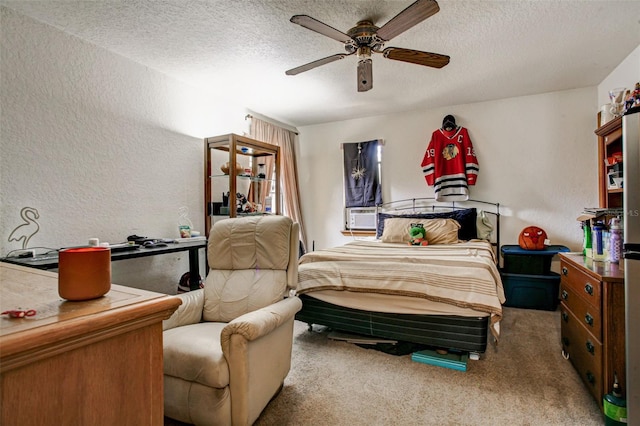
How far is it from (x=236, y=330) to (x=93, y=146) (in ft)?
7.00

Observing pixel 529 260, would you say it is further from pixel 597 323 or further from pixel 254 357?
pixel 254 357

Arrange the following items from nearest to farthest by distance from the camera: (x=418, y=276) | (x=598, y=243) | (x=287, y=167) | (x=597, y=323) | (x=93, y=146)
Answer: (x=597, y=323) < (x=598, y=243) < (x=418, y=276) < (x=93, y=146) < (x=287, y=167)

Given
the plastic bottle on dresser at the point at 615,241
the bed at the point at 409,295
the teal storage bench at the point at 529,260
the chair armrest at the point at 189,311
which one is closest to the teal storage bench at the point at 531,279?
the teal storage bench at the point at 529,260

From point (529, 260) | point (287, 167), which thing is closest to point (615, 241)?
point (529, 260)

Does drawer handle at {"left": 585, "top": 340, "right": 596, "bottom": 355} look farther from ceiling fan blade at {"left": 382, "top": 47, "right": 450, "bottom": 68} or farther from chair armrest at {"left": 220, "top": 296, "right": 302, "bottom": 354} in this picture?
ceiling fan blade at {"left": 382, "top": 47, "right": 450, "bottom": 68}

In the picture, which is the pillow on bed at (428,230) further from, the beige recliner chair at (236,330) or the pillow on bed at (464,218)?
the beige recliner chair at (236,330)

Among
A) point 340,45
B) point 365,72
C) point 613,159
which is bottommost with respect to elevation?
point 613,159

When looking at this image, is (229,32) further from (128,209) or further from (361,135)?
(361,135)

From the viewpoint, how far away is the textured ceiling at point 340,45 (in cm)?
211

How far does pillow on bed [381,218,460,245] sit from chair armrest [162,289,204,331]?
8.08ft

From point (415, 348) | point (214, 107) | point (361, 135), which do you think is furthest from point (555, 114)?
point (214, 107)

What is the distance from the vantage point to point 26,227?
2146 millimetres

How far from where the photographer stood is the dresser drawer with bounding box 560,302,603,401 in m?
1.58

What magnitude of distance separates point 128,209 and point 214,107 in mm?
1610
